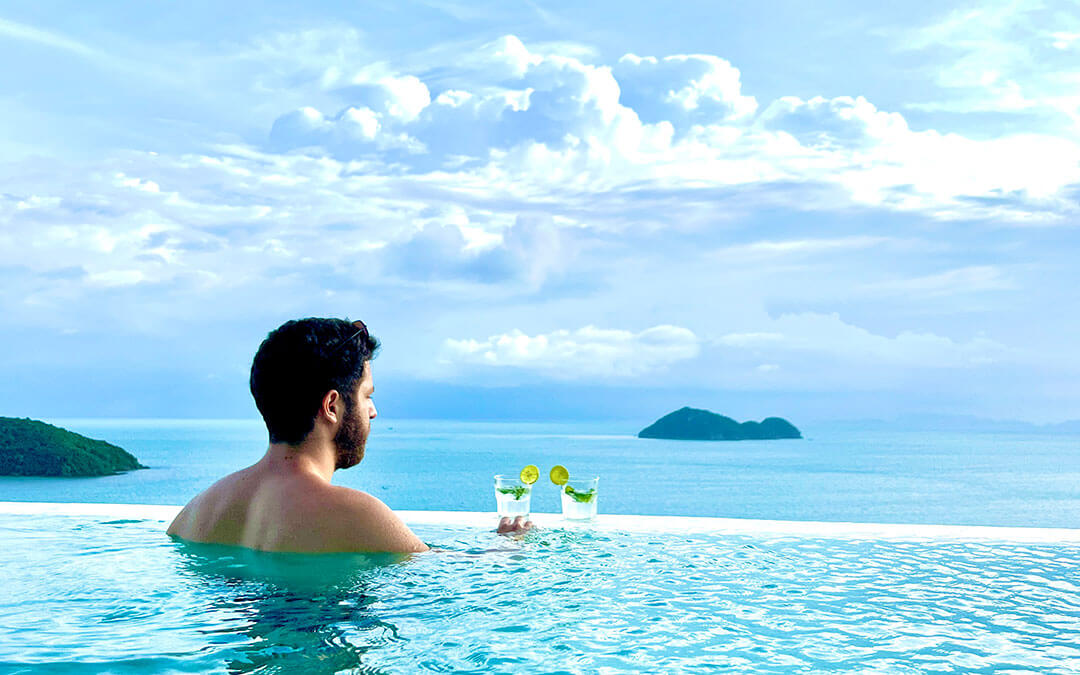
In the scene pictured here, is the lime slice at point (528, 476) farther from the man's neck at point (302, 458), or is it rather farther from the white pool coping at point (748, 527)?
the man's neck at point (302, 458)

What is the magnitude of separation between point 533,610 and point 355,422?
2.31ft

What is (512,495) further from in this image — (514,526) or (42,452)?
(42,452)

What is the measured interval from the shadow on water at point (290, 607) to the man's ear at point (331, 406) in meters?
0.36

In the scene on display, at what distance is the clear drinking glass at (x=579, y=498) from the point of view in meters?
3.88

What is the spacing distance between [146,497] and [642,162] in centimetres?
4921

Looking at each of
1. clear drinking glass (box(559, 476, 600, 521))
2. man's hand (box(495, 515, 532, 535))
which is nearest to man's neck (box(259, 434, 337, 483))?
man's hand (box(495, 515, 532, 535))

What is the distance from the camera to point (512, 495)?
375cm

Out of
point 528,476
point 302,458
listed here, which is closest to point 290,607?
point 302,458

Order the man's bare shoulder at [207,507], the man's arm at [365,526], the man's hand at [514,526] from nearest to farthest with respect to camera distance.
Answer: the man's arm at [365,526]
the man's bare shoulder at [207,507]
the man's hand at [514,526]

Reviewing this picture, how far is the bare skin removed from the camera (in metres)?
2.45

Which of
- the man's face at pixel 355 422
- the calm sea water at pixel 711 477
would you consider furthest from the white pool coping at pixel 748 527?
the calm sea water at pixel 711 477

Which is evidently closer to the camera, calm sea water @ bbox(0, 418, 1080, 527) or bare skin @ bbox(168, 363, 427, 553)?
bare skin @ bbox(168, 363, 427, 553)

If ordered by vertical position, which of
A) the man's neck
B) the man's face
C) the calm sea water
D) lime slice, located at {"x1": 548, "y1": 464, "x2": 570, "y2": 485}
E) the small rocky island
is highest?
the small rocky island

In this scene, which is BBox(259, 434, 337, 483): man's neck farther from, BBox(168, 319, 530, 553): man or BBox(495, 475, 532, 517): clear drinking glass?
BBox(495, 475, 532, 517): clear drinking glass
